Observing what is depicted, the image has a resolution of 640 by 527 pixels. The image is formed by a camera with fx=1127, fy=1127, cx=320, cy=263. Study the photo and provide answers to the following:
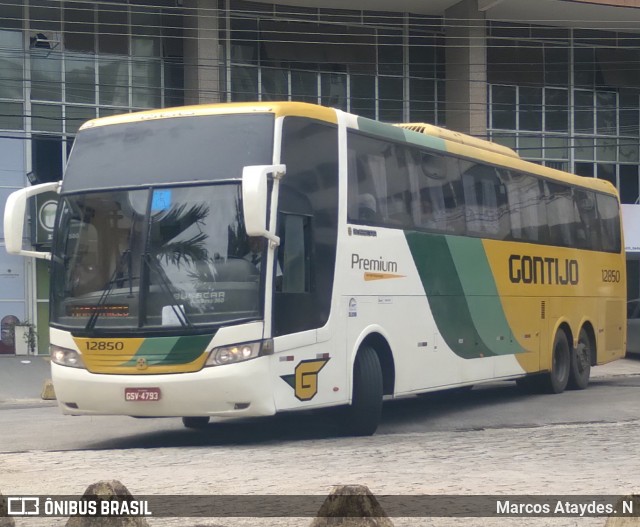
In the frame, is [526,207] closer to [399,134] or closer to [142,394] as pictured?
[399,134]

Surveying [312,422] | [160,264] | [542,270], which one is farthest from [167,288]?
[542,270]

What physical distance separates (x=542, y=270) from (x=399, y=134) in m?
5.20

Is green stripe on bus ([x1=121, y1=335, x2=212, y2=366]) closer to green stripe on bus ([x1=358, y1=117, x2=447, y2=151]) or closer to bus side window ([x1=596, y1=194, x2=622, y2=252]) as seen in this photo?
green stripe on bus ([x1=358, y1=117, x2=447, y2=151])

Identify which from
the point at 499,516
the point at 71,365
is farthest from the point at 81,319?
the point at 499,516

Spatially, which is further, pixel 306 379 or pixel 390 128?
pixel 390 128

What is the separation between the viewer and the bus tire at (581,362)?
19.7 metres

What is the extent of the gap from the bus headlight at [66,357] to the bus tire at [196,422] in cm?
231

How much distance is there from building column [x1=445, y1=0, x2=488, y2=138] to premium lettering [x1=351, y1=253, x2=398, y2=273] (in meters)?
20.7

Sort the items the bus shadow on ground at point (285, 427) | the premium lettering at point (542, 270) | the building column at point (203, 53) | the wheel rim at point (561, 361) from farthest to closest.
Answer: the building column at point (203, 53) → the wheel rim at point (561, 361) → the premium lettering at point (542, 270) → the bus shadow on ground at point (285, 427)

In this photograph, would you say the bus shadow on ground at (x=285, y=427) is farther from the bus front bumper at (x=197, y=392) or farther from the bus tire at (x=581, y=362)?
the bus tire at (x=581, y=362)

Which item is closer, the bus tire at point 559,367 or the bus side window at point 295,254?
the bus side window at point 295,254

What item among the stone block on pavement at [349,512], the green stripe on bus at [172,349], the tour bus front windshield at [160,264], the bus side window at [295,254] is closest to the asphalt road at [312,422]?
the green stripe on bus at [172,349]

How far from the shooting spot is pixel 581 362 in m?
20.0

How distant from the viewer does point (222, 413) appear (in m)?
11.2
